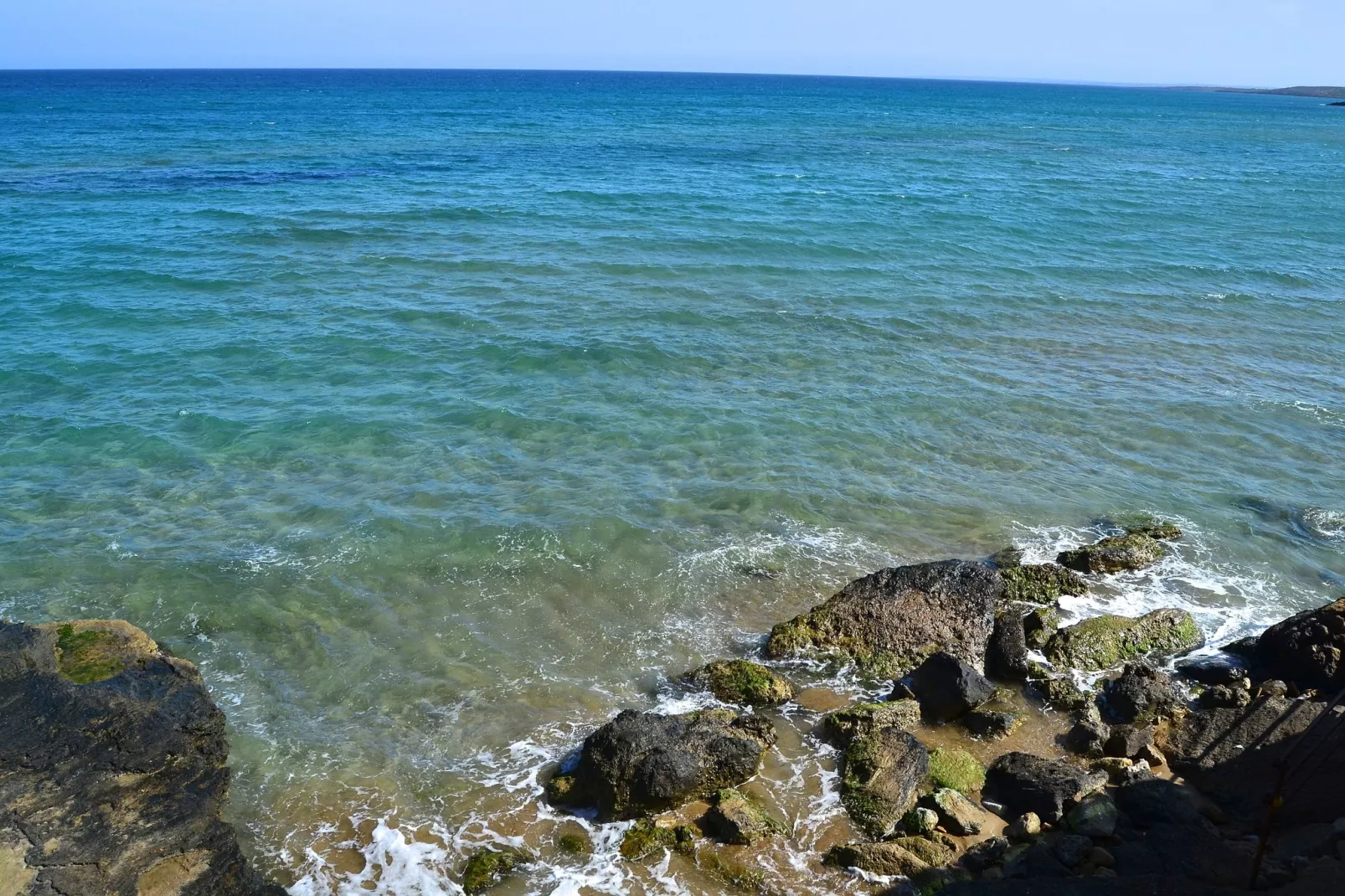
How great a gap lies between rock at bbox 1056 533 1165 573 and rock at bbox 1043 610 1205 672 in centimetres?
145

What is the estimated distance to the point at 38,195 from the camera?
4041 cm

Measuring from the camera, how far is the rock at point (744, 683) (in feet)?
39.0

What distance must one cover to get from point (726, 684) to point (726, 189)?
123 feet

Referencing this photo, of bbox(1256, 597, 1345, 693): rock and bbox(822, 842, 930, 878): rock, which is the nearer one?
bbox(822, 842, 930, 878): rock

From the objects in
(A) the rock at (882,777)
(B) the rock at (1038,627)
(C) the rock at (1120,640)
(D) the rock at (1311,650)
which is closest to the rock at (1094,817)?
(A) the rock at (882,777)

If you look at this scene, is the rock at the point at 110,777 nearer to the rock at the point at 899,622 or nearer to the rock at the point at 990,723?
the rock at the point at 899,622

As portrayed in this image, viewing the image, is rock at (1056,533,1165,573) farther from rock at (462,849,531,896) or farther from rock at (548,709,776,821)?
rock at (462,849,531,896)

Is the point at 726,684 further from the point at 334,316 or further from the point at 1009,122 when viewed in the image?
the point at 1009,122

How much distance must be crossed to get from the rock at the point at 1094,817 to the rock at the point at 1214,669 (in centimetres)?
359

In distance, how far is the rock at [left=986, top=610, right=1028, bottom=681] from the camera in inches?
495

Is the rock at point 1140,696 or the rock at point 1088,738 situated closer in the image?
the rock at point 1088,738

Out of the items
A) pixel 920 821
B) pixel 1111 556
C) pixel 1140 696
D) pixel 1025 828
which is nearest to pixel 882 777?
pixel 920 821

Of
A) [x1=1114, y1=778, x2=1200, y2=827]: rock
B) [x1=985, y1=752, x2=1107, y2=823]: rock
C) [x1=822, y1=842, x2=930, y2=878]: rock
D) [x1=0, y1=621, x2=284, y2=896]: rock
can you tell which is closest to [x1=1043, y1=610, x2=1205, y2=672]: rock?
[x1=985, y1=752, x2=1107, y2=823]: rock

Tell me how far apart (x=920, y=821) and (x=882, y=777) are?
0.65 m
